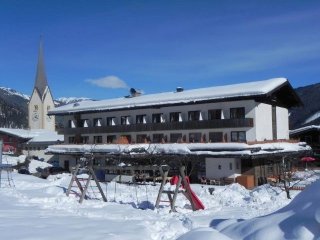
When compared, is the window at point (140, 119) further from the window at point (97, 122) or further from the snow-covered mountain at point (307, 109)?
the snow-covered mountain at point (307, 109)

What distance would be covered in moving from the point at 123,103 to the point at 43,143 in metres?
31.7

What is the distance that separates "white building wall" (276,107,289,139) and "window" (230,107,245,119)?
6624 mm

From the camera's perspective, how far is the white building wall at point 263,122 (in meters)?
38.7

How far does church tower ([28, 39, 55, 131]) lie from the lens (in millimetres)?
93062

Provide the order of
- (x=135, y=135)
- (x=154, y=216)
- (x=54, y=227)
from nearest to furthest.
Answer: (x=54, y=227)
(x=154, y=216)
(x=135, y=135)

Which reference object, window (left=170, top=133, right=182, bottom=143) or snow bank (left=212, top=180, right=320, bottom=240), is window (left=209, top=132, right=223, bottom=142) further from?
snow bank (left=212, top=180, right=320, bottom=240)

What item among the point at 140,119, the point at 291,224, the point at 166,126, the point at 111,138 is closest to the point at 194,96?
the point at 166,126

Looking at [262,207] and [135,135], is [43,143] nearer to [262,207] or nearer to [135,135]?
[135,135]

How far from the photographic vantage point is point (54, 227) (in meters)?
13.2

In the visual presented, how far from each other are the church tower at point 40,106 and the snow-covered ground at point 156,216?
66.0 m

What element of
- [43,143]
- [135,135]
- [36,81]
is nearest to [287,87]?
[135,135]

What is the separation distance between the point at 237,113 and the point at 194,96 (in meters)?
4.62

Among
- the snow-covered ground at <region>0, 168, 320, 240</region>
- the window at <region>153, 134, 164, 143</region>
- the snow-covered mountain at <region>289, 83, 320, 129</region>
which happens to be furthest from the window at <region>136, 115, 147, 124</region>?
the snow-covered mountain at <region>289, 83, 320, 129</region>

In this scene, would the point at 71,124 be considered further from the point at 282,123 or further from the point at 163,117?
the point at 282,123
